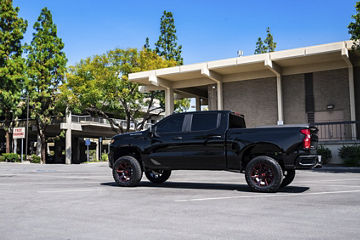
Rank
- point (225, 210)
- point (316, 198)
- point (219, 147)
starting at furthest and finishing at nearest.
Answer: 1. point (219, 147)
2. point (316, 198)
3. point (225, 210)

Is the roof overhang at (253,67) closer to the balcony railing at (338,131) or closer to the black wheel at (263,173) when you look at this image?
the balcony railing at (338,131)

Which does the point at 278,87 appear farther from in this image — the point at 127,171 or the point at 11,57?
the point at 11,57

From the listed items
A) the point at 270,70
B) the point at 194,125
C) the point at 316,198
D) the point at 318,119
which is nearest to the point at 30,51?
the point at 270,70

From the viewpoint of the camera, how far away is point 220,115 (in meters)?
10.2

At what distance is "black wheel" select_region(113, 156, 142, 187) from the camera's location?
10727mm

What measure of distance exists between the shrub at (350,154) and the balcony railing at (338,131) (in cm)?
218

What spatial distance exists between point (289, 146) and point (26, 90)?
3989 centimetres

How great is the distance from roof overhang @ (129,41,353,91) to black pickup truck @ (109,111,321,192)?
14.2 meters

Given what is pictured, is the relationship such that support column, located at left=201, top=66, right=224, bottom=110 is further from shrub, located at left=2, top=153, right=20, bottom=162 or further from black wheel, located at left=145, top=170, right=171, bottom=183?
shrub, located at left=2, top=153, right=20, bottom=162

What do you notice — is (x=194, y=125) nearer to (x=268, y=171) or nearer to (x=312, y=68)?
(x=268, y=171)

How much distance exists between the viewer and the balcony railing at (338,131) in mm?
23227

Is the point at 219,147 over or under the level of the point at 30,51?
under

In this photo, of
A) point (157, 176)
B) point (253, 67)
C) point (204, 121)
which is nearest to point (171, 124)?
point (204, 121)

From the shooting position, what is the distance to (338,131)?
2375 centimetres
